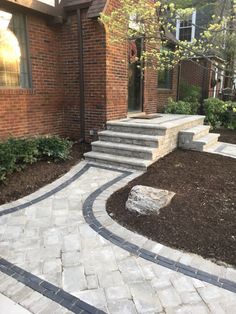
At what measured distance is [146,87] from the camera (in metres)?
7.87

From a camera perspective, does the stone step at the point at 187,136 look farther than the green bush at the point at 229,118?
No

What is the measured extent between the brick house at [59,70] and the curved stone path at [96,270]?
9.46 feet

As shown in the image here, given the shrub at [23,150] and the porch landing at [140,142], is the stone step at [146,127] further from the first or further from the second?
the shrub at [23,150]

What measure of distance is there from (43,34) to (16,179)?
336 cm

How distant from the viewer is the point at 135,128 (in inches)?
228

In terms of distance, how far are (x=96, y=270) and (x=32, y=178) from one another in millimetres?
2662

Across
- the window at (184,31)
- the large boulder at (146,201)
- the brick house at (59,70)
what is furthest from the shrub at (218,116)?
the window at (184,31)

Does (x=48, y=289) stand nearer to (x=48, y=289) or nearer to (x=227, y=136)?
(x=48, y=289)

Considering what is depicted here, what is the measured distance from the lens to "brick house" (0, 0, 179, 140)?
17.5ft

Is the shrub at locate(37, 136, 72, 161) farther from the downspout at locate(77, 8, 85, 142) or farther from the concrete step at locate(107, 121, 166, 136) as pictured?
the concrete step at locate(107, 121, 166, 136)

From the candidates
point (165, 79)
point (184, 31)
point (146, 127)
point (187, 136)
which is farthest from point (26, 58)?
point (184, 31)

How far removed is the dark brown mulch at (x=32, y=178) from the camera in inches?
159

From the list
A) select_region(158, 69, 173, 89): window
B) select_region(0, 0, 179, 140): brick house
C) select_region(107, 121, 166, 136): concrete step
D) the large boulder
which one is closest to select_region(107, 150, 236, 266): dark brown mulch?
the large boulder

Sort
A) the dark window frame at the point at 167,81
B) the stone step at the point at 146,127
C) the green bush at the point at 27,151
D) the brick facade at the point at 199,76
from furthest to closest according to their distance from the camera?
A: the brick facade at the point at 199,76 → the dark window frame at the point at 167,81 → the stone step at the point at 146,127 → the green bush at the point at 27,151
